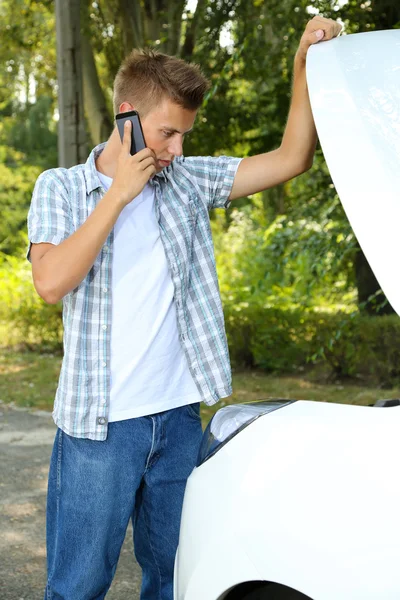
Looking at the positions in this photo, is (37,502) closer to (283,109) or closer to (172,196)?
(172,196)

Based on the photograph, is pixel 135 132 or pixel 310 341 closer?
pixel 135 132

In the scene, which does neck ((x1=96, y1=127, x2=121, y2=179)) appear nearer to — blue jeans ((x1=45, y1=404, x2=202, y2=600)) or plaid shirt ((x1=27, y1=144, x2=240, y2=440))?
plaid shirt ((x1=27, y1=144, x2=240, y2=440))

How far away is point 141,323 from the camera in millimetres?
2398

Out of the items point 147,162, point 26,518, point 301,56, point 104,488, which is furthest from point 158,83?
point 26,518

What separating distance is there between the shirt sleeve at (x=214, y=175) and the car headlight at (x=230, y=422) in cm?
85

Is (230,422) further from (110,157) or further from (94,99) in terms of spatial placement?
(94,99)

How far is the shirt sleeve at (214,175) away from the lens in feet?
8.93

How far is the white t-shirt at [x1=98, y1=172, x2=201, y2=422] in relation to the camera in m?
2.38

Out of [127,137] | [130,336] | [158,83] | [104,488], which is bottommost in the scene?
[104,488]

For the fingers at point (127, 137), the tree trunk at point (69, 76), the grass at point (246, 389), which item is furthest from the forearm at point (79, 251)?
the tree trunk at point (69, 76)

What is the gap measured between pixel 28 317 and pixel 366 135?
9624 millimetres

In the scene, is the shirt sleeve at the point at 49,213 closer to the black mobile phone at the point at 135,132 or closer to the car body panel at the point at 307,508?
the black mobile phone at the point at 135,132

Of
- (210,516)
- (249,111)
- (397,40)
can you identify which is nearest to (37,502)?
(210,516)

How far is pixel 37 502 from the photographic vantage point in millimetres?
4965
